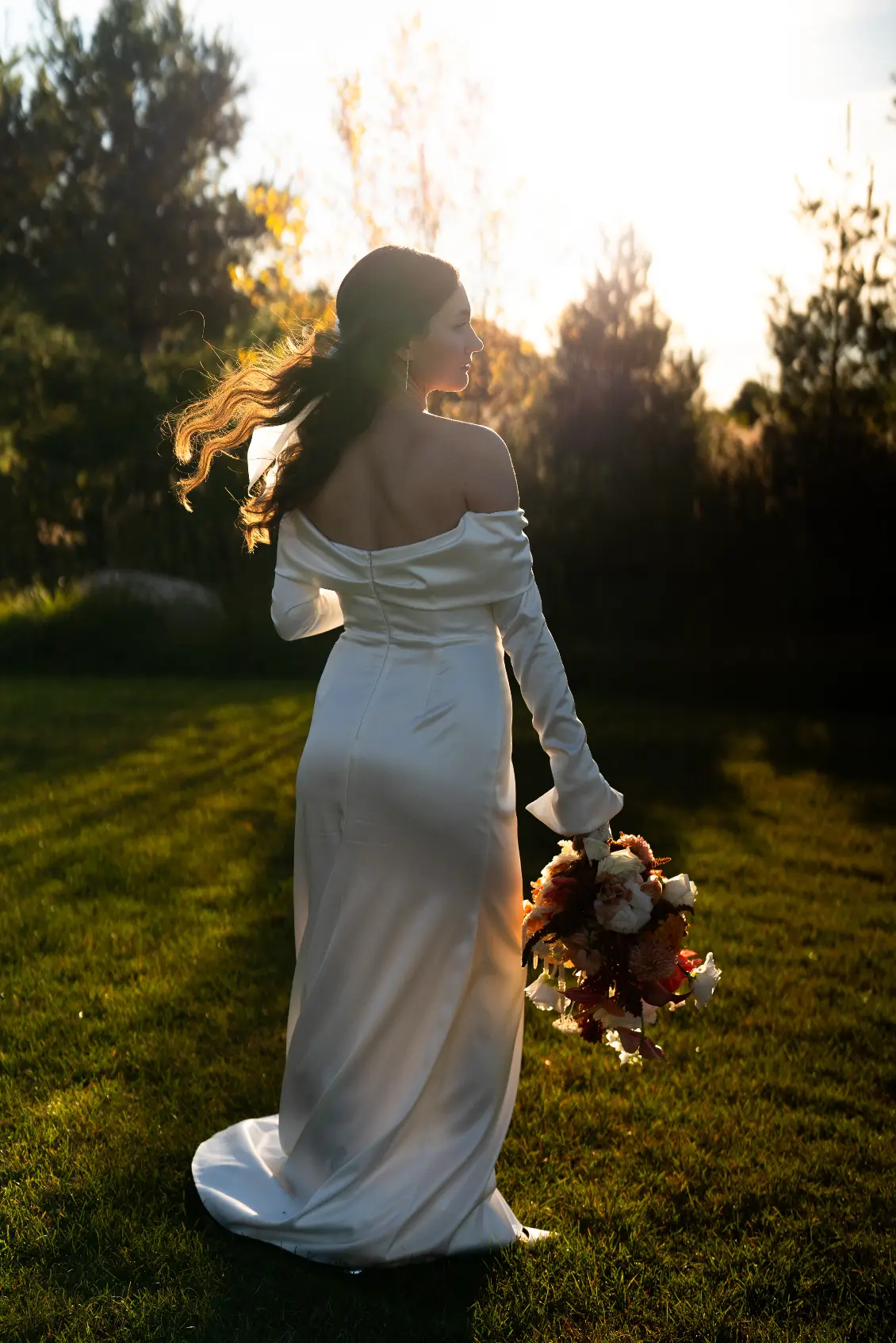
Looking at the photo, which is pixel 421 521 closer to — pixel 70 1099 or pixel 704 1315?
pixel 704 1315

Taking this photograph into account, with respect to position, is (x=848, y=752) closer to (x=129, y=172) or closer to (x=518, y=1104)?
(x=518, y=1104)

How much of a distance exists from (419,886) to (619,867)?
506mm

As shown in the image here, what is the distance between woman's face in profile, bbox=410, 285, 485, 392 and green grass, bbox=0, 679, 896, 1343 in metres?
2.23

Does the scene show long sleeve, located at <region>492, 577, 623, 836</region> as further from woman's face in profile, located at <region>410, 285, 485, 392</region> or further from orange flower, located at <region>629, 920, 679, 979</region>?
woman's face in profile, located at <region>410, 285, 485, 392</region>

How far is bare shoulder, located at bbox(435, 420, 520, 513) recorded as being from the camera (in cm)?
295

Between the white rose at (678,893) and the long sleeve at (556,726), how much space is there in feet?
0.71

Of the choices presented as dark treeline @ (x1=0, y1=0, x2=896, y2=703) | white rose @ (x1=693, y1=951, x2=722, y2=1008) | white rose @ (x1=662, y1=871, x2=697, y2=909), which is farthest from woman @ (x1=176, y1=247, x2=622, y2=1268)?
dark treeline @ (x1=0, y1=0, x2=896, y2=703)

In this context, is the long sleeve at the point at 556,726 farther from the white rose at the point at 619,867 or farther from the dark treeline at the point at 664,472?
the dark treeline at the point at 664,472

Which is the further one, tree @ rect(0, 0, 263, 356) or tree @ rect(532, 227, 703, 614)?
tree @ rect(0, 0, 263, 356)

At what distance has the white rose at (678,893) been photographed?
2.94 m

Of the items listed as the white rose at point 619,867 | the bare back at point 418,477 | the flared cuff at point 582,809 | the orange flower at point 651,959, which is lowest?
the orange flower at point 651,959

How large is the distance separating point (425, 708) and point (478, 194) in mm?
10441

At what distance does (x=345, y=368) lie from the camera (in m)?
3.03

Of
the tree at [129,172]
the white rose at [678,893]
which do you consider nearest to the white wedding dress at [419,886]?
the white rose at [678,893]
